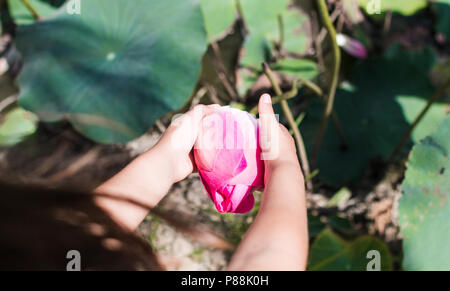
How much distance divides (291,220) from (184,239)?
69 centimetres

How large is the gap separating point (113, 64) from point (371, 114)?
27.5 inches

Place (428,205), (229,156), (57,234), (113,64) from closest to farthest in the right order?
(57,234) < (229,156) < (428,205) < (113,64)

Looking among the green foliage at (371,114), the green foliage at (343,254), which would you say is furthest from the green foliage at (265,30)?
the green foliage at (343,254)

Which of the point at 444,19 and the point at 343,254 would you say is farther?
the point at 444,19

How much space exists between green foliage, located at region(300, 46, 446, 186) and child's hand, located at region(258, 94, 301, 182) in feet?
1.92

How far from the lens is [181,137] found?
0.49 meters

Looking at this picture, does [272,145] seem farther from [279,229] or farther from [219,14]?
[219,14]

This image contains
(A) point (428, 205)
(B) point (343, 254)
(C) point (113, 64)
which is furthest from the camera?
(C) point (113, 64)

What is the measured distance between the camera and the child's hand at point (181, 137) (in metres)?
0.49

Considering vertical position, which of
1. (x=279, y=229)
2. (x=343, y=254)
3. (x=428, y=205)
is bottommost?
(x=343, y=254)

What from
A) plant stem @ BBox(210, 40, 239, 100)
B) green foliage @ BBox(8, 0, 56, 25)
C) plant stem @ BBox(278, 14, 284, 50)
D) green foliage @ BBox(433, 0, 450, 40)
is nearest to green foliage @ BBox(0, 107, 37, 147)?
green foliage @ BBox(8, 0, 56, 25)

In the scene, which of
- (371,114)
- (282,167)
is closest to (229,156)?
(282,167)

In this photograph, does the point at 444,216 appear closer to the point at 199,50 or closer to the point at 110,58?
the point at 199,50

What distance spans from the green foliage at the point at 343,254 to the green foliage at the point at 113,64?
0.46 metres
